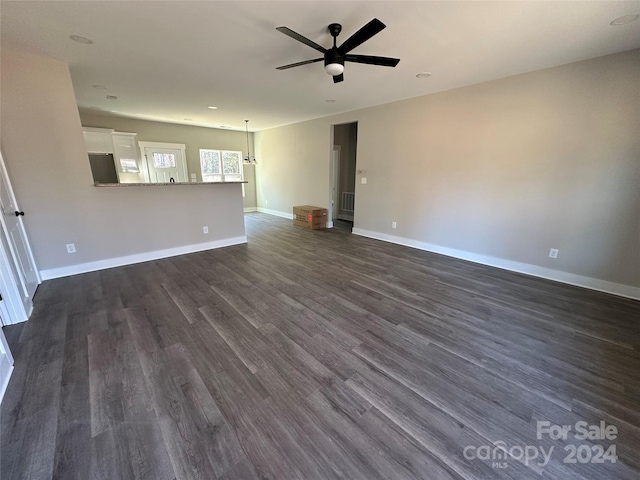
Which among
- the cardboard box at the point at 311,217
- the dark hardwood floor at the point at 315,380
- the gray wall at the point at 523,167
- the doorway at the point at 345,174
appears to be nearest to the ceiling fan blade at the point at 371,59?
the gray wall at the point at 523,167

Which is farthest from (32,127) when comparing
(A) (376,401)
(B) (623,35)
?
(B) (623,35)

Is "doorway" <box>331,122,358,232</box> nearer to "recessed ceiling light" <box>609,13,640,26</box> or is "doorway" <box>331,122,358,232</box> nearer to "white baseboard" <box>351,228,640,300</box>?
"white baseboard" <box>351,228,640,300</box>

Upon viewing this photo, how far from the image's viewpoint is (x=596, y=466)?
49.1 inches

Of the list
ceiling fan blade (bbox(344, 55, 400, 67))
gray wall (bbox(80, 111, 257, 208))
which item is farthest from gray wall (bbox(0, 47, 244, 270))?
gray wall (bbox(80, 111, 257, 208))

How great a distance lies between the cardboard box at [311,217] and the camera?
606 cm

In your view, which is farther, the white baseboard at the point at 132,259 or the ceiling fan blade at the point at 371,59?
the white baseboard at the point at 132,259

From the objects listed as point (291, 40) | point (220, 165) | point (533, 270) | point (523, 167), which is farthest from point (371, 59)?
point (220, 165)

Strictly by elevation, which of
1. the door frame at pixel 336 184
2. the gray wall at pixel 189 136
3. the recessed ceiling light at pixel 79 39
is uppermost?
the recessed ceiling light at pixel 79 39

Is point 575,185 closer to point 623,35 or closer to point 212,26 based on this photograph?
point 623,35

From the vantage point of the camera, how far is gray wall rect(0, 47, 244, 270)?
2.80 meters

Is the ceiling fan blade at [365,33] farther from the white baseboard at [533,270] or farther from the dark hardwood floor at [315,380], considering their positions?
the white baseboard at [533,270]

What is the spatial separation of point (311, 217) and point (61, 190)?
164 inches

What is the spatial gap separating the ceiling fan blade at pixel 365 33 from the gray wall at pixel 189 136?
6239 millimetres

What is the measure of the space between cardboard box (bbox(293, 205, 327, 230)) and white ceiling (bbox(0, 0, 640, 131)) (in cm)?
268
